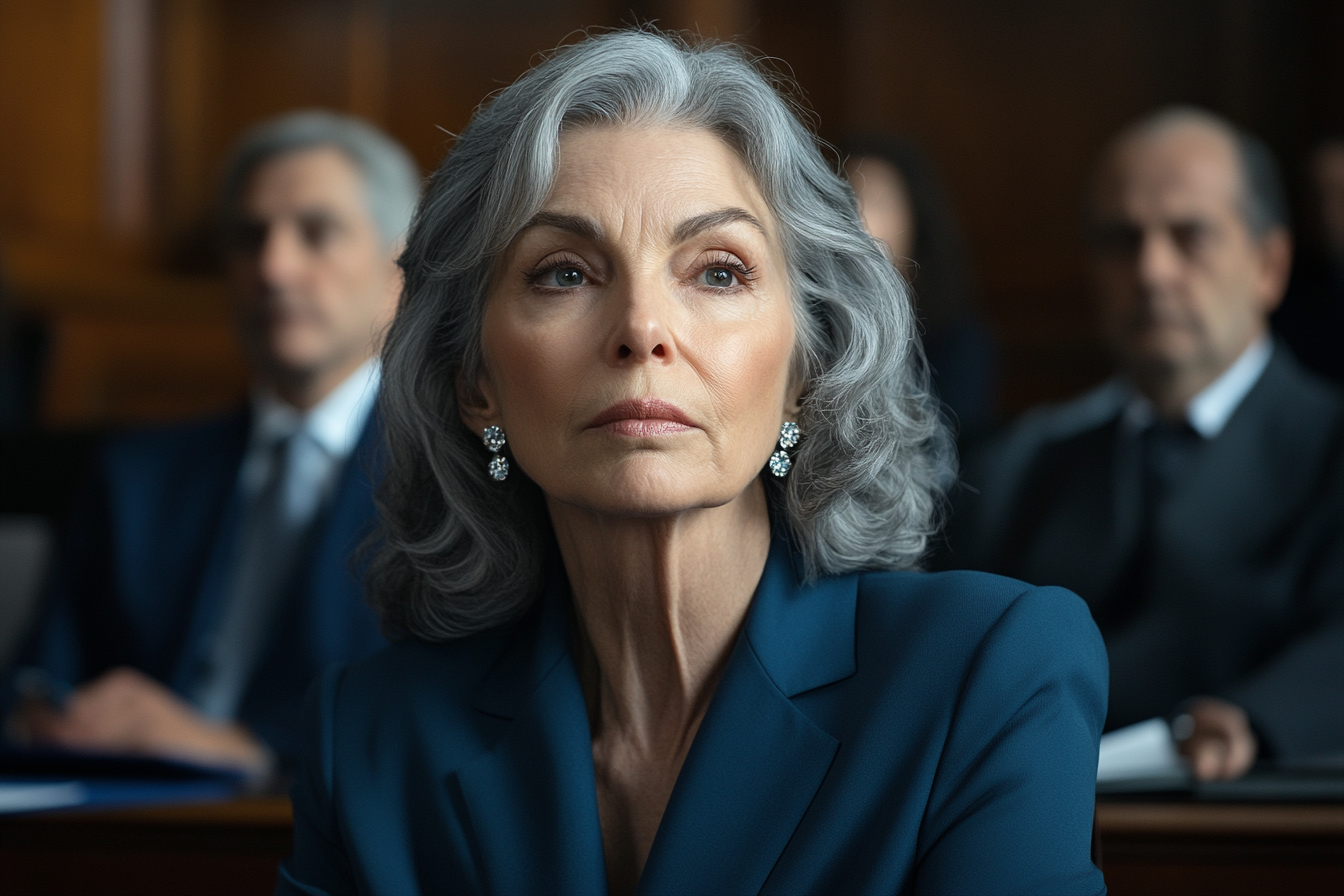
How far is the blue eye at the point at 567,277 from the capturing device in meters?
1.32

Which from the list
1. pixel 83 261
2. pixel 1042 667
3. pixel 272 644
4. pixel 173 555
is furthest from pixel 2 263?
pixel 1042 667

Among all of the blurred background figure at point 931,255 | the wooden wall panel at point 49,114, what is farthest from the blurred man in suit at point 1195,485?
the wooden wall panel at point 49,114

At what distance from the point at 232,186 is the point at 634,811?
7.66 ft

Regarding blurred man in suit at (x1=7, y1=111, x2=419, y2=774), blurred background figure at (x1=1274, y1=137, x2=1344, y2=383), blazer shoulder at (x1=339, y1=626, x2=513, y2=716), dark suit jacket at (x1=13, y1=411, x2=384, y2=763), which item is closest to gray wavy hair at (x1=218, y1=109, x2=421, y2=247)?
blurred man in suit at (x1=7, y1=111, x2=419, y2=774)

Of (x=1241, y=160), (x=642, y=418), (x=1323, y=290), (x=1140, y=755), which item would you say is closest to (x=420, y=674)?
(x=642, y=418)

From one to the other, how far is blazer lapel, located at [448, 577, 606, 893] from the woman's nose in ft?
1.13

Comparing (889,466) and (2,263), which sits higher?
(889,466)

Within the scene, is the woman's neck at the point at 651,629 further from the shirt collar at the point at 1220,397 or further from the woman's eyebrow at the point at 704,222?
the shirt collar at the point at 1220,397

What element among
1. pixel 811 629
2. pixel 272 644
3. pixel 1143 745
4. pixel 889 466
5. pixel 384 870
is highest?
pixel 889 466

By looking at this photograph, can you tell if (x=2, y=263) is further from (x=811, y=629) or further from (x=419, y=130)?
(x=811, y=629)

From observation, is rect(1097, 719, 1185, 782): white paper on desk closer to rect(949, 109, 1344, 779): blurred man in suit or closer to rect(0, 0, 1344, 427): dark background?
rect(949, 109, 1344, 779): blurred man in suit

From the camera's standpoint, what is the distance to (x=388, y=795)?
1393 millimetres

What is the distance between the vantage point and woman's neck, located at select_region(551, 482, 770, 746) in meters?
1.38

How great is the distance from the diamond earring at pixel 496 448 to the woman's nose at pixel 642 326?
0.23 metres
